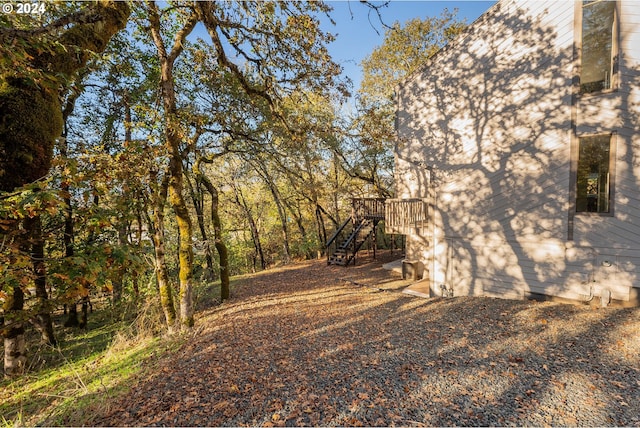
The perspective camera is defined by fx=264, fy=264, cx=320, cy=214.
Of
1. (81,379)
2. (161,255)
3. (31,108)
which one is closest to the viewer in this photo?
(31,108)

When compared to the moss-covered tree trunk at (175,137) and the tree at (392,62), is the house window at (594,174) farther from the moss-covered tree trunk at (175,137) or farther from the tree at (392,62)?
the moss-covered tree trunk at (175,137)

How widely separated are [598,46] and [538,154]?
9.12 ft

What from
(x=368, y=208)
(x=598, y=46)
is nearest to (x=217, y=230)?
(x=368, y=208)

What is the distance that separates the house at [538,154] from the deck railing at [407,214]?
0.41 m

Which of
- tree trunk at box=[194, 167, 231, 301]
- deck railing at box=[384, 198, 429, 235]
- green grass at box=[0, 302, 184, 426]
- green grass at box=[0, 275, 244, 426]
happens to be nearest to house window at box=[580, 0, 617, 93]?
deck railing at box=[384, 198, 429, 235]

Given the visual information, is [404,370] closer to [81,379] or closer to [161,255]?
[81,379]

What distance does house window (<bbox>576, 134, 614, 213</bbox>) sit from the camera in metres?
6.42

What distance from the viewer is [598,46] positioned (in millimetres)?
6551

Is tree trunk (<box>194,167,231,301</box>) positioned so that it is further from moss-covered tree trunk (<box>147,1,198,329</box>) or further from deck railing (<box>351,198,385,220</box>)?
deck railing (<box>351,198,385,220</box>)

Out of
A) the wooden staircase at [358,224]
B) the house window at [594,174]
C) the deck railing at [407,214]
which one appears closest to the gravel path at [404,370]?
the house window at [594,174]

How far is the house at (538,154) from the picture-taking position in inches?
247

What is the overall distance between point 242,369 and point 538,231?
812 cm

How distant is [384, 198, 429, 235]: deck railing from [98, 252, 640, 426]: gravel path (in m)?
3.45

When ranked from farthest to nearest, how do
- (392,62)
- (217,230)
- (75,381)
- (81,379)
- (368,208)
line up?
(392,62), (368,208), (217,230), (81,379), (75,381)
